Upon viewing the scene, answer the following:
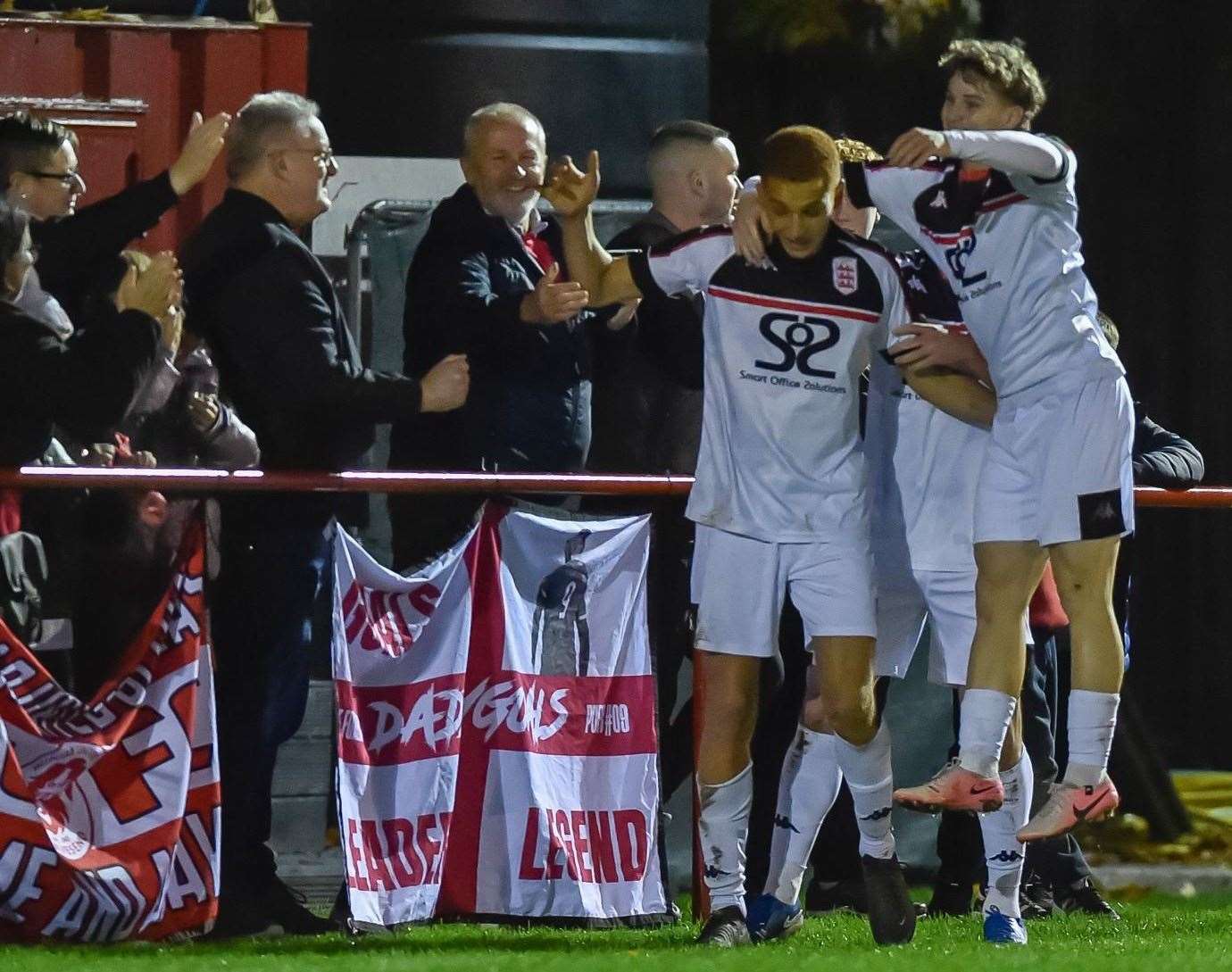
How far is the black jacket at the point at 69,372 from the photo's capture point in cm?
694

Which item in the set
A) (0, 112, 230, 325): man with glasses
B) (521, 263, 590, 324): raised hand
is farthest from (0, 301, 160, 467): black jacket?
(521, 263, 590, 324): raised hand

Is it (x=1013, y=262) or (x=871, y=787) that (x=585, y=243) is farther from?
(x=871, y=787)

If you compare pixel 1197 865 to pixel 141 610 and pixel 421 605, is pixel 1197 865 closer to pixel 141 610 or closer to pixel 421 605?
pixel 421 605

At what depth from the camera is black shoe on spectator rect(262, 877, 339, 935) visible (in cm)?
725

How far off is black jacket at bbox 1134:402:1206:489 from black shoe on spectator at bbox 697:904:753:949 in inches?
80.0

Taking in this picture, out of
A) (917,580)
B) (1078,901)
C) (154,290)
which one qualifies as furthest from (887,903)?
(154,290)

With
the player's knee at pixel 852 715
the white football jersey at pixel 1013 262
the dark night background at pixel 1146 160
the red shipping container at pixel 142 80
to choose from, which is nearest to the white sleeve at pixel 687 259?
the white football jersey at pixel 1013 262

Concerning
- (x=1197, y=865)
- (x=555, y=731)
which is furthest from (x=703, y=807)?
(x=1197, y=865)

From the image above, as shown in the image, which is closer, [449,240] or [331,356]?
[331,356]

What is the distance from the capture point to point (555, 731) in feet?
24.8

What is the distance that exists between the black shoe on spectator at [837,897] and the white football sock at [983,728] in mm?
1239

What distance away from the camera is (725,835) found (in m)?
7.16

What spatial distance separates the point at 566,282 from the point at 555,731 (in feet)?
4.17

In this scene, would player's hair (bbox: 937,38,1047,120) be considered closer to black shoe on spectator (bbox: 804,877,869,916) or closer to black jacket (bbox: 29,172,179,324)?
black jacket (bbox: 29,172,179,324)
